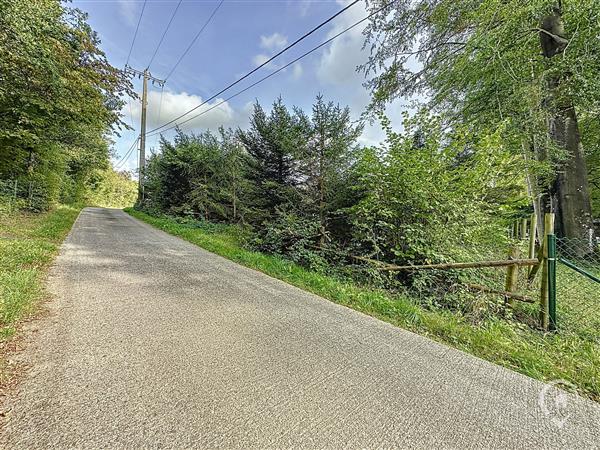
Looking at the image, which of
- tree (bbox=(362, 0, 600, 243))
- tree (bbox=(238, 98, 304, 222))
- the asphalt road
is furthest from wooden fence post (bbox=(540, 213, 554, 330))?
tree (bbox=(238, 98, 304, 222))

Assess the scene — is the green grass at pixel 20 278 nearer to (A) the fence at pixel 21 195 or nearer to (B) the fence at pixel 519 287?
(B) the fence at pixel 519 287

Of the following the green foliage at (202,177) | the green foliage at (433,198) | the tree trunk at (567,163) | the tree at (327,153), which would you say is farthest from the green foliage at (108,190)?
the tree trunk at (567,163)


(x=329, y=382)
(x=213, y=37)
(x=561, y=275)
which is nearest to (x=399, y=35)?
(x=213, y=37)

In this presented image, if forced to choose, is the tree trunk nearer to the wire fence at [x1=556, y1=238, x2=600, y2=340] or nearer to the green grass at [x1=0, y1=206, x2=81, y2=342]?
the wire fence at [x1=556, y1=238, x2=600, y2=340]

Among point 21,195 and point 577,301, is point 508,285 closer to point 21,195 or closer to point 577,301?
point 577,301

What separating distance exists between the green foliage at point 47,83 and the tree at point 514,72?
25.6 ft

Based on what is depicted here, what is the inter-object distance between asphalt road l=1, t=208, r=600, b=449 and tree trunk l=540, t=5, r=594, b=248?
24.7 ft

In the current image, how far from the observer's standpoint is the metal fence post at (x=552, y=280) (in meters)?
2.91

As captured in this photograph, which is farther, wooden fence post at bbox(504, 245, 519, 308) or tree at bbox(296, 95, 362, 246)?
tree at bbox(296, 95, 362, 246)

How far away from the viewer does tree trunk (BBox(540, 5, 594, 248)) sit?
6.82 meters

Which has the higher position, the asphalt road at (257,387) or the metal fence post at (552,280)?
the metal fence post at (552,280)

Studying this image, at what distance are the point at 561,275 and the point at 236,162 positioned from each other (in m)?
9.50

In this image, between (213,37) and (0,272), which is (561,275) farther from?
(213,37)

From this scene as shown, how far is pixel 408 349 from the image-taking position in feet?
7.64
